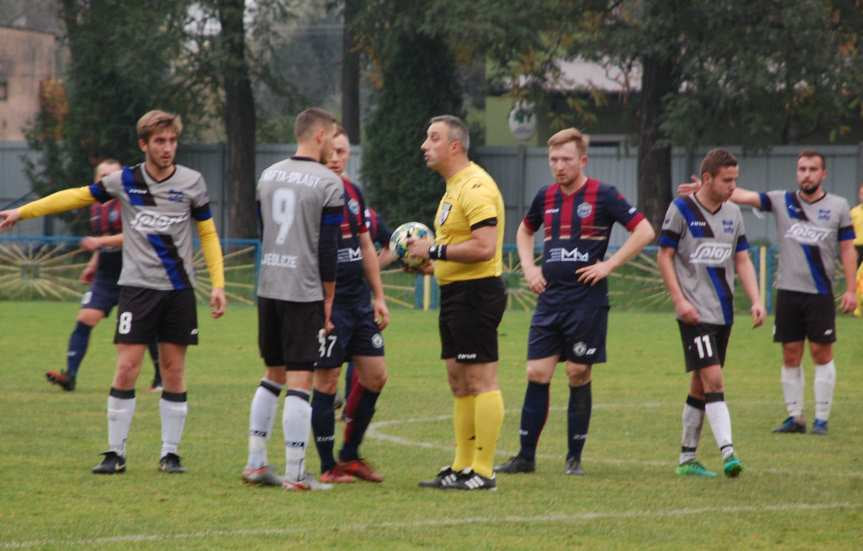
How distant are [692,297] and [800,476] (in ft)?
4.18

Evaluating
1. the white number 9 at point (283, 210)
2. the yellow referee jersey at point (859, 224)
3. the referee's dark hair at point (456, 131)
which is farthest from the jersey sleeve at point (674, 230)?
the yellow referee jersey at point (859, 224)

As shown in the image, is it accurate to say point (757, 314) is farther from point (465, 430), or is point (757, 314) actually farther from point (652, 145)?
point (652, 145)

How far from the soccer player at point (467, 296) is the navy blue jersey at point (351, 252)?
2.18 feet

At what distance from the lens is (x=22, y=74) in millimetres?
62625

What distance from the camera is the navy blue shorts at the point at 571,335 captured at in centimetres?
968

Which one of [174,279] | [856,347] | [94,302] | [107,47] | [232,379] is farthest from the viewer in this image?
[107,47]

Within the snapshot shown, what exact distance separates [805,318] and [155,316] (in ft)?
18.0

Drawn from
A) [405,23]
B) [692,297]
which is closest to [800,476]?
[692,297]

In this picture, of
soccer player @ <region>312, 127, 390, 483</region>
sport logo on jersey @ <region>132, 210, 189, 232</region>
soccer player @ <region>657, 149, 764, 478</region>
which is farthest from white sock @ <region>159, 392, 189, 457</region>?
soccer player @ <region>657, 149, 764, 478</region>

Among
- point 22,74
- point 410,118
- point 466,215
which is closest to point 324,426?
point 466,215

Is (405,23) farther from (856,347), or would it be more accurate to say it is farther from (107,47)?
(856,347)

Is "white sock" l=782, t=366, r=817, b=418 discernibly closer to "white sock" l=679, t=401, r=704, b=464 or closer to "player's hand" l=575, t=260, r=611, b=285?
"white sock" l=679, t=401, r=704, b=464

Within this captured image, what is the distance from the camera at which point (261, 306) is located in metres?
8.81

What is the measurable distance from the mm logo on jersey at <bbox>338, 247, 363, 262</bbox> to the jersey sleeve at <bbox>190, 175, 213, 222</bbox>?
0.84 metres
